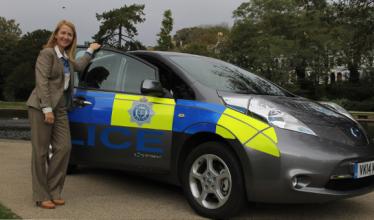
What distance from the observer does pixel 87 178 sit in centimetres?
628

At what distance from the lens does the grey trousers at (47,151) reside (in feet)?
15.5

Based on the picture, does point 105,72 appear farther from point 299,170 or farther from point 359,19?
point 359,19

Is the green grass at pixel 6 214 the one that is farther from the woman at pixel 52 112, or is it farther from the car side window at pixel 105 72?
the car side window at pixel 105 72

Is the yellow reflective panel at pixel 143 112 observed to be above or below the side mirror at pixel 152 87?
below

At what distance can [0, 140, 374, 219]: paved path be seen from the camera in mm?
4602

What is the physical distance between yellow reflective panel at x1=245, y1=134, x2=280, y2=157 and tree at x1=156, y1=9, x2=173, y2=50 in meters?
55.4

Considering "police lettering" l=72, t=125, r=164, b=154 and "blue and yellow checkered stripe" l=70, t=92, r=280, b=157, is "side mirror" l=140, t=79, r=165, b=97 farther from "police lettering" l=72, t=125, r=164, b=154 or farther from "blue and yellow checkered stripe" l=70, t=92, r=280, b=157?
"police lettering" l=72, t=125, r=164, b=154

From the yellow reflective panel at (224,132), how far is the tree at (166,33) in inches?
2172

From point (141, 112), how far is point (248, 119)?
3.75ft

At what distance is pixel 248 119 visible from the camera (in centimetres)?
425

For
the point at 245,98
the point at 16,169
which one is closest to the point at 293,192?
the point at 245,98

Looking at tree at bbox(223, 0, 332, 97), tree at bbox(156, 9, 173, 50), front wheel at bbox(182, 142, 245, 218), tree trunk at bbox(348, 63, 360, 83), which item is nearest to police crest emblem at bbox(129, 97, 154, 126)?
front wheel at bbox(182, 142, 245, 218)

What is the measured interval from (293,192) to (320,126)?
25.2 inches

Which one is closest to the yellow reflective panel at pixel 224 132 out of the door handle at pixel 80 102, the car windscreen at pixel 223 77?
the car windscreen at pixel 223 77
